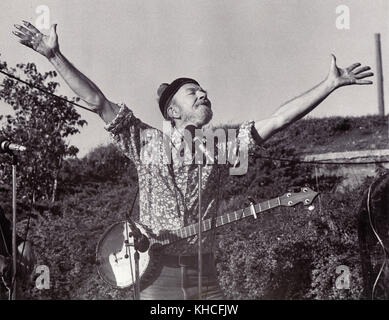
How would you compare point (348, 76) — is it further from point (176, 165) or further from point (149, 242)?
point (149, 242)

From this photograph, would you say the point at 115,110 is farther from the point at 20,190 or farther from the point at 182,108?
the point at 20,190

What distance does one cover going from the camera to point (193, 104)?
11.0ft

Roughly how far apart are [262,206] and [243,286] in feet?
4.02

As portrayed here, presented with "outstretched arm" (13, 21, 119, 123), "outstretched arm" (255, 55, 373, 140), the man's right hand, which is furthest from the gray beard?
the man's right hand

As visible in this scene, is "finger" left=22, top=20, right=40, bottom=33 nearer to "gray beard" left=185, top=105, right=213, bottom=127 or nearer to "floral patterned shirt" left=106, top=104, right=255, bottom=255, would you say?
"floral patterned shirt" left=106, top=104, right=255, bottom=255

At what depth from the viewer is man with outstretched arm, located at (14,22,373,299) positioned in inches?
122

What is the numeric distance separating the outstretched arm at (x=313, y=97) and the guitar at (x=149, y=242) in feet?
1.46

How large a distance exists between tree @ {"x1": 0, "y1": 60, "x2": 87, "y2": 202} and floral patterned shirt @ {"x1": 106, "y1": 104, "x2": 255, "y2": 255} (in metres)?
1.49

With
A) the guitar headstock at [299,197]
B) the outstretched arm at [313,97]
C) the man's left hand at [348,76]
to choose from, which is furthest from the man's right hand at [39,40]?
the guitar headstock at [299,197]

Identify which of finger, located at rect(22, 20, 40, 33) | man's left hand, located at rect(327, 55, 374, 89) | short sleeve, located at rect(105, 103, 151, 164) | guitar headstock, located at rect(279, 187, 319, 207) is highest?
finger, located at rect(22, 20, 40, 33)

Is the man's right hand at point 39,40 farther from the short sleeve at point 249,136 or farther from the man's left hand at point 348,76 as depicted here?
the man's left hand at point 348,76

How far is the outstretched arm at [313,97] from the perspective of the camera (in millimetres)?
3051

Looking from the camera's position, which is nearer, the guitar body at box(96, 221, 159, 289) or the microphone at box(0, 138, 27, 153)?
the microphone at box(0, 138, 27, 153)
